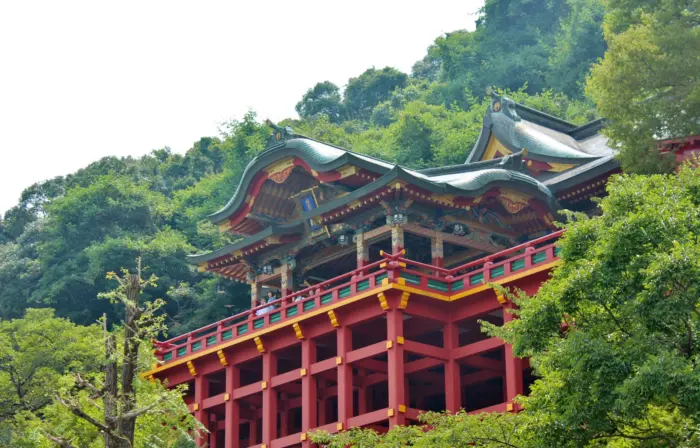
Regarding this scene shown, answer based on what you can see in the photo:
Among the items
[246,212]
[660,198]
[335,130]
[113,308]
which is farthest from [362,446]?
[335,130]

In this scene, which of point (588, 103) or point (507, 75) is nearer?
point (588, 103)

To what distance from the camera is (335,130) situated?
6259 cm

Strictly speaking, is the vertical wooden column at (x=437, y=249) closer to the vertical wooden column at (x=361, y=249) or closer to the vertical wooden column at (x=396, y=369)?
the vertical wooden column at (x=361, y=249)

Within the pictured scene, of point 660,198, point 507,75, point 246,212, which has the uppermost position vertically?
point 507,75

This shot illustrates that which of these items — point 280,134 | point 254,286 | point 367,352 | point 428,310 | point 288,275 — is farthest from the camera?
point 254,286

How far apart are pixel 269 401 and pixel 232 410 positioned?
5.33 ft

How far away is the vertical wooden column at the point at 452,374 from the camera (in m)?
27.5

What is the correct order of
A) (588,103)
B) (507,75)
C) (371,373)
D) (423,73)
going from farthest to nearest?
(423,73), (507,75), (588,103), (371,373)

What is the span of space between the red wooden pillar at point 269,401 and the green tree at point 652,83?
1056 centimetres

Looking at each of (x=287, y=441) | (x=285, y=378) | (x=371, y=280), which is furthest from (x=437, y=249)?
(x=287, y=441)

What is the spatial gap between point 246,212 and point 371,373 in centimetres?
652

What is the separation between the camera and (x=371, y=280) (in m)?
28.6

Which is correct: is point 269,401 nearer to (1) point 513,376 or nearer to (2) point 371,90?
(1) point 513,376

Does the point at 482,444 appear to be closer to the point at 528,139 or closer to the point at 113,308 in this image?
the point at 528,139
